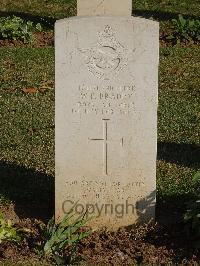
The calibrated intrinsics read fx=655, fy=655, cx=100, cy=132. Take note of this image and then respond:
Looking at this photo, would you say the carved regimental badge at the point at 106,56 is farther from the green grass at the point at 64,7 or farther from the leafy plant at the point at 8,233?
the green grass at the point at 64,7

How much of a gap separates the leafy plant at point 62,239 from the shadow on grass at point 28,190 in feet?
1.92

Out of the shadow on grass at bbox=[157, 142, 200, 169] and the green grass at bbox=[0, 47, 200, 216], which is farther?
the shadow on grass at bbox=[157, 142, 200, 169]

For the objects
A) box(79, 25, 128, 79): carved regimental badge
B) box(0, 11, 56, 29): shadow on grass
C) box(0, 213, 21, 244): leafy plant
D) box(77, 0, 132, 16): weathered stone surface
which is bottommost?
box(0, 213, 21, 244): leafy plant

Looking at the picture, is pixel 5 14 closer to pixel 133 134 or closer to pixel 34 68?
pixel 34 68

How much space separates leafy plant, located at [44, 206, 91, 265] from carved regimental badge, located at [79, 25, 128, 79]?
1.29 meters

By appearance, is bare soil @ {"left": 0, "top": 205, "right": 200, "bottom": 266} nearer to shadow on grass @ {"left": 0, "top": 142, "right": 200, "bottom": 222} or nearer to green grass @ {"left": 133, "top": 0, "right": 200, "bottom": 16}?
shadow on grass @ {"left": 0, "top": 142, "right": 200, "bottom": 222}

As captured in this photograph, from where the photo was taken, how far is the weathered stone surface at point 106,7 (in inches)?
213

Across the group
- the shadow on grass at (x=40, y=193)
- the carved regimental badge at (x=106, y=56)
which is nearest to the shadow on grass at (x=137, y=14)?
the shadow on grass at (x=40, y=193)

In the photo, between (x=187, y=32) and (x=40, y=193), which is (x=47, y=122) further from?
(x=187, y=32)

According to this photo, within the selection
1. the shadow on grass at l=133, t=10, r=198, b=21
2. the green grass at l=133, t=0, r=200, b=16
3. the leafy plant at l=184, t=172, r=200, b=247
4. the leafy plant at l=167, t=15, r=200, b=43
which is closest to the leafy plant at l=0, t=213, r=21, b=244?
the leafy plant at l=184, t=172, r=200, b=247

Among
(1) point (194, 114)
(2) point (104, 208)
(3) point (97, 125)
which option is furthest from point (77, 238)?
(1) point (194, 114)

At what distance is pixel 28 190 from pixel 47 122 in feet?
7.93

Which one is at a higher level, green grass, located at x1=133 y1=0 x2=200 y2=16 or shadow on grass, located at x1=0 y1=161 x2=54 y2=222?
green grass, located at x1=133 y1=0 x2=200 y2=16

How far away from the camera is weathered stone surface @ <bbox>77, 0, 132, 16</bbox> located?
17.7 feet
